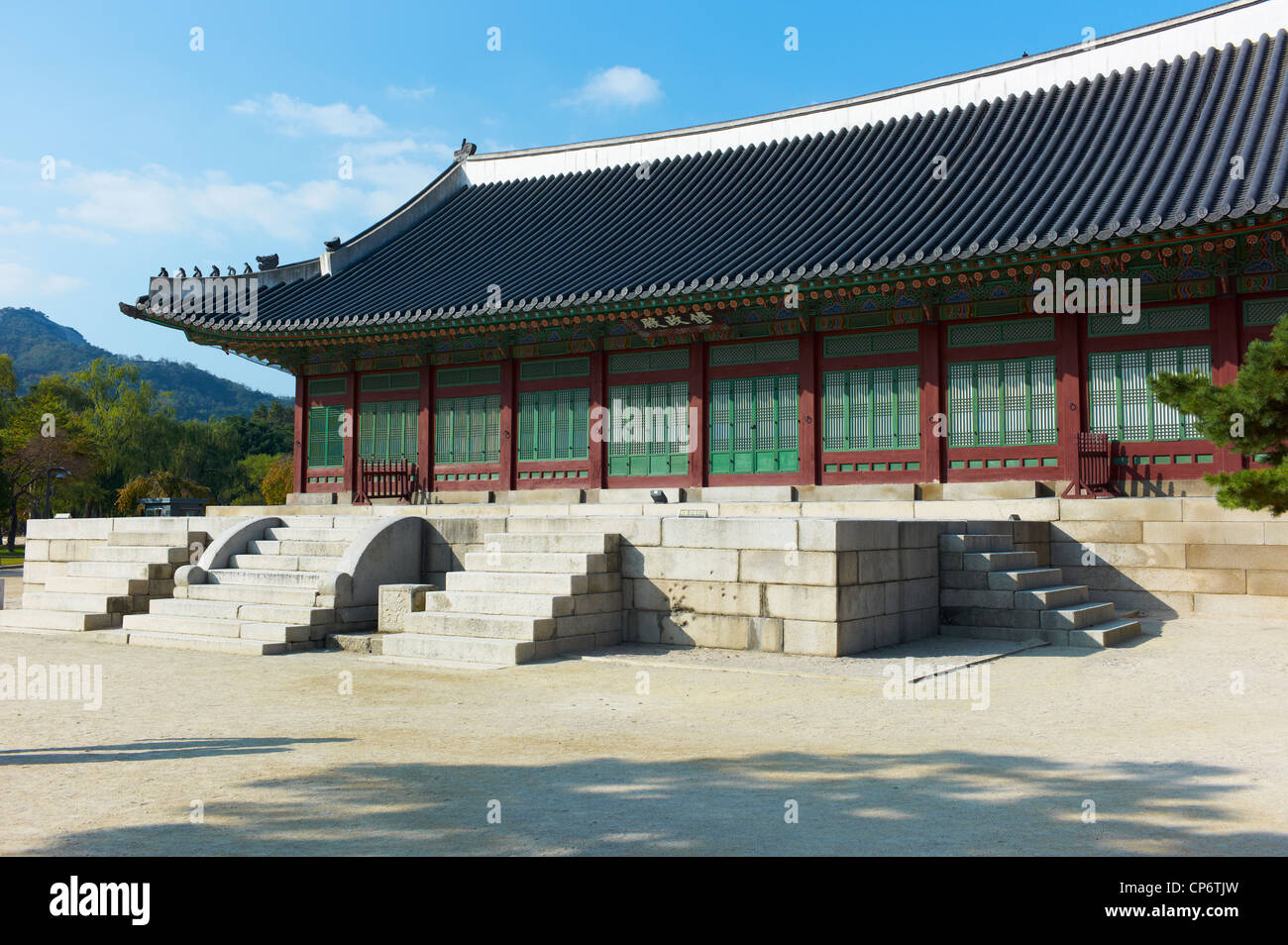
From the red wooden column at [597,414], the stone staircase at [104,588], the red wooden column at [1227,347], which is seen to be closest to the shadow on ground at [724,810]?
the red wooden column at [1227,347]

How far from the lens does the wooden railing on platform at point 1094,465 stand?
48.2ft

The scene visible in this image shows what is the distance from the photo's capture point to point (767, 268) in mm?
16172

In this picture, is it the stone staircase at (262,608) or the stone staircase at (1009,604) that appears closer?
the stone staircase at (1009,604)

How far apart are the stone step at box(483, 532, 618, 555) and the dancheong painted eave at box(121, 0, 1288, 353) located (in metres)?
5.53

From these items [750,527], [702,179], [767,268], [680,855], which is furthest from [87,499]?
[680,855]

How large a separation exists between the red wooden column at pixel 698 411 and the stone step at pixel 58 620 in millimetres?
9550

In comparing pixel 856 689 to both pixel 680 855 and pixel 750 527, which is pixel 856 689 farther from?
pixel 680 855

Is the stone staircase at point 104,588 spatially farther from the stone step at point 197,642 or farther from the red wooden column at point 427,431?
the red wooden column at point 427,431

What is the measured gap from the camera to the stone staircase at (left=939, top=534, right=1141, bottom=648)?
37.9 ft

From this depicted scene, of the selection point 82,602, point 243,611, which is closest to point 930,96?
point 243,611

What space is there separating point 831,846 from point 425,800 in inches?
84.6

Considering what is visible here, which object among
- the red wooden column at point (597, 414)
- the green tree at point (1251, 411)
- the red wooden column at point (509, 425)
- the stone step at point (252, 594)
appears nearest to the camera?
the green tree at point (1251, 411)

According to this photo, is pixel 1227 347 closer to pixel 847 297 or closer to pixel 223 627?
pixel 847 297

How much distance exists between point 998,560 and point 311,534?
32.3ft
